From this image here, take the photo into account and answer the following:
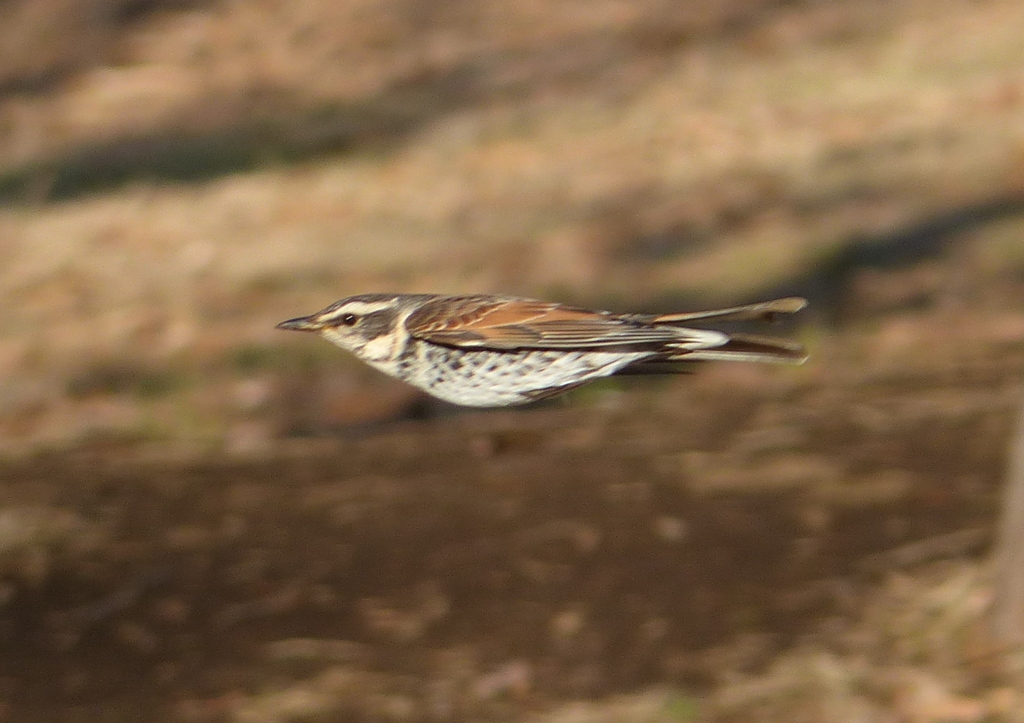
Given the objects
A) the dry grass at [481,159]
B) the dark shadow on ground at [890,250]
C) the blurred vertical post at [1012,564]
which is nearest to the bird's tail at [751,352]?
the blurred vertical post at [1012,564]

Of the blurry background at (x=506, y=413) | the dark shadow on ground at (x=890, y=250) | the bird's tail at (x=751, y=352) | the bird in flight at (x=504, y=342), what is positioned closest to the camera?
the bird's tail at (x=751, y=352)

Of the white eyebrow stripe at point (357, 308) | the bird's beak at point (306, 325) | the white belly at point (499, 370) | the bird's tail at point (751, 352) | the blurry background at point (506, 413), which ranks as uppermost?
the blurry background at point (506, 413)

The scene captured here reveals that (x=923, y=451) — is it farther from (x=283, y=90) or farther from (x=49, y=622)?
(x=283, y=90)

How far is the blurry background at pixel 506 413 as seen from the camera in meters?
7.26

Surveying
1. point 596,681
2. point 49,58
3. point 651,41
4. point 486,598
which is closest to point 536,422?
point 486,598

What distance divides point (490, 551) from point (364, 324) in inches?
217

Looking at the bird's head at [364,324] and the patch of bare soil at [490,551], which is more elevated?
the patch of bare soil at [490,551]

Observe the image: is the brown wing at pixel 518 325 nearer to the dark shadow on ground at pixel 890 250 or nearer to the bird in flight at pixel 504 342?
the bird in flight at pixel 504 342

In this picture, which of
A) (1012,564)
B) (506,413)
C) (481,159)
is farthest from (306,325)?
(481,159)

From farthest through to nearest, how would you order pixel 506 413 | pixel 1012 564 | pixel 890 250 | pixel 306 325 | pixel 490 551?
pixel 890 250 < pixel 506 413 < pixel 490 551 < pixel 1012 564 < pixel 306 325

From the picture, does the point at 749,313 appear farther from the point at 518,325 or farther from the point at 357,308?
the point at 357,308

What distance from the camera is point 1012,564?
6676 mm

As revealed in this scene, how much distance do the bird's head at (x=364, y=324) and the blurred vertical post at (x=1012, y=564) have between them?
14.1 feet

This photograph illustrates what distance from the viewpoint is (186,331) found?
11438 mm
